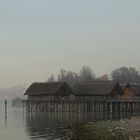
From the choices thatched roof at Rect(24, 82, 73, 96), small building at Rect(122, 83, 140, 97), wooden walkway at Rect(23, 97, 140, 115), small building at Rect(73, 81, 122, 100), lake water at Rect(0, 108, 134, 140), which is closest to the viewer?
lake water at Rect(0, 108, 134, 140)

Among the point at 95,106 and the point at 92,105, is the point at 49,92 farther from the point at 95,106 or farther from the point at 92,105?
the point at 95,106

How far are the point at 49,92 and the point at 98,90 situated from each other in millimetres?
9633

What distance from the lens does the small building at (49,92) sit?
96.9m

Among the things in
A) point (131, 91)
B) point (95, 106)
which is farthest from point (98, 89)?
point (95, 106)

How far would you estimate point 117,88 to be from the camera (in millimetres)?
99312

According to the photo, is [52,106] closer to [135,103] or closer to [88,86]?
[88,86]

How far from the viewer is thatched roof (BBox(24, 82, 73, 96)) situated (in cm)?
9756

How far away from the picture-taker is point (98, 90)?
98.3 meters

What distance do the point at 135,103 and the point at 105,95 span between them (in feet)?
29.1

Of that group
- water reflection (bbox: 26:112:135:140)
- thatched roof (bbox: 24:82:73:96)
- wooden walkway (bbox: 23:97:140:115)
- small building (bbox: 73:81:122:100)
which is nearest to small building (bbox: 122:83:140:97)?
small building (bbox: 73:81:122:100)

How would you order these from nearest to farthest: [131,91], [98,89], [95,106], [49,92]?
[95,106] < [49,92] < [98,89] < [131,91]

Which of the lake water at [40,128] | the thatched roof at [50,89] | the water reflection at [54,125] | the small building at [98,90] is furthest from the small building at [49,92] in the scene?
the lake water at [40,128]

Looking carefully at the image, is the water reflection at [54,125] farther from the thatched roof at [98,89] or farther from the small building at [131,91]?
the small building at [131,91]

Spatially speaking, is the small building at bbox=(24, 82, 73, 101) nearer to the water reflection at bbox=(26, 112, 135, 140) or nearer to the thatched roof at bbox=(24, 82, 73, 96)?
the thatched roof at bbox=(24, 82, 73, 96)
